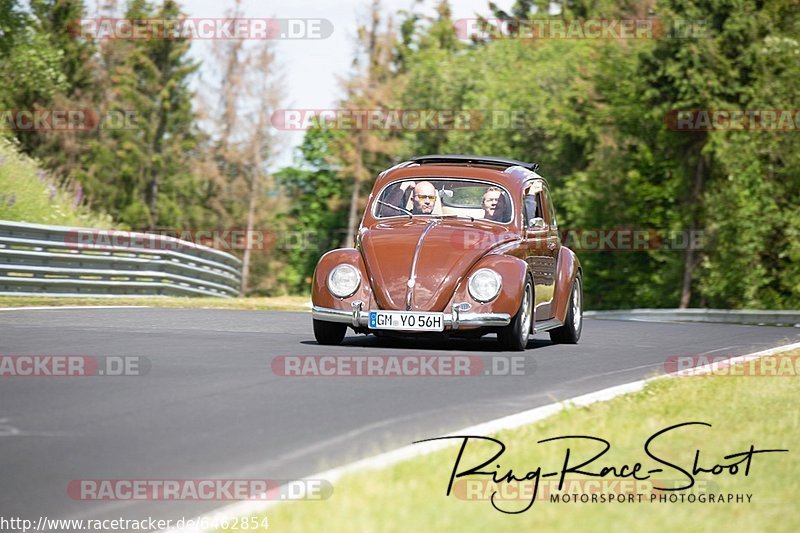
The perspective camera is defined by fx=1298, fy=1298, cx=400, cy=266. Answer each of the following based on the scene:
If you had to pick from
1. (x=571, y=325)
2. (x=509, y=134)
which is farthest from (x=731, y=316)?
(x=509, y=134)

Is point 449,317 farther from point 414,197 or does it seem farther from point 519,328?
point 414,197

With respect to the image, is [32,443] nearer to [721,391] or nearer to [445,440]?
[445,440]

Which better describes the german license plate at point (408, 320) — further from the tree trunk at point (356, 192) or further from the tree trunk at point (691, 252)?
the tree trunk at point (356, 192)

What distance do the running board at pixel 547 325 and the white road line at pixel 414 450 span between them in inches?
108

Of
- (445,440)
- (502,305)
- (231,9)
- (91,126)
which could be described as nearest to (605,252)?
(231,9)

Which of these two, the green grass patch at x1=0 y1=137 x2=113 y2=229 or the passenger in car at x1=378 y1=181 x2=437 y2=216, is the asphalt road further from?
the green grass patch at x1=0 y1=137 x2=113 y2=229

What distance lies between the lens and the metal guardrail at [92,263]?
70.8ft

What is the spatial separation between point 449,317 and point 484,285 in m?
0.47

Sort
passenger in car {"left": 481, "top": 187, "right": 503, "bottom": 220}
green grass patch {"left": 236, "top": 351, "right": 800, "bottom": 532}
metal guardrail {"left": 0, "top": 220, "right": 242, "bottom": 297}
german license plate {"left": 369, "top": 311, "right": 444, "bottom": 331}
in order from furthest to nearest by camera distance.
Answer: metal guardrail {"left": 0, "top": 220, "right": 242, "bottom": 297}, passenger in car {"left": 481, "top": 187, "right": 503, "bottom": 220}, german license plate {"left": 369, "top": 311, "right": 444, "bottom": 331}, green grass patch {"left": 236, "top": 351, "right": 800, "bottom": 532}

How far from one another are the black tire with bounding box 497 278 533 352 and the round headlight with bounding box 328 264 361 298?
5.07 ft

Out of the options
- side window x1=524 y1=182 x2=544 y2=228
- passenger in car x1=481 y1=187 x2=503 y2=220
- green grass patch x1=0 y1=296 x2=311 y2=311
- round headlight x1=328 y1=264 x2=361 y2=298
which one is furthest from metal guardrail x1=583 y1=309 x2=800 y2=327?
round headlight x1=328 y1=264 x2=361 y2=298

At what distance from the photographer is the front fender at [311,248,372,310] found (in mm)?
12969

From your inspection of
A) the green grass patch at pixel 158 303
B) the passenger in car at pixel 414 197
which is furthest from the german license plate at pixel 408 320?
the green grass patch at pixel 158 303

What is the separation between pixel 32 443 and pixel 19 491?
3.54ft
